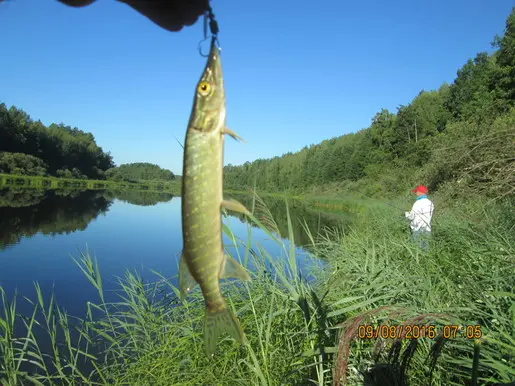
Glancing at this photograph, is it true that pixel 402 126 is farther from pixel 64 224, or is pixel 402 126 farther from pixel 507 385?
pixel 507 385

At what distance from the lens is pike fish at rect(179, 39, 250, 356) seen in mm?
1273

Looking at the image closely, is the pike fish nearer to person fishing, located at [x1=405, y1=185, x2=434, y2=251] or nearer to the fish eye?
the fish eye

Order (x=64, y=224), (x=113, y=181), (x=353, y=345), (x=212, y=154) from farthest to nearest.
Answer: (x=113, y=181) → (x=64, y=224) → (x=353, y=345) → (x=212, y=154)

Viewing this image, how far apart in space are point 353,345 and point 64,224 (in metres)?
21.9

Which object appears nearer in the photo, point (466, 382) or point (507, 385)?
point (507, 385)

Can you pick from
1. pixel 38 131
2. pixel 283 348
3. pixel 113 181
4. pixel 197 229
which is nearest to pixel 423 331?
pixel 283 348

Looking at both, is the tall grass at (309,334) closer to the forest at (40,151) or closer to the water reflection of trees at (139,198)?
the water reflection of trees at (139,198)

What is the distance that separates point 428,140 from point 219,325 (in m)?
41.0

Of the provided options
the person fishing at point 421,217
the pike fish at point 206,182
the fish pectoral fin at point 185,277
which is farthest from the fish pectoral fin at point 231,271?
the person fishing at point 421,217

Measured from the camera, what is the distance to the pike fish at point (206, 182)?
50.1 inches

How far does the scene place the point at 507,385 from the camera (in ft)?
3.85

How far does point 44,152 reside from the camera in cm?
7056

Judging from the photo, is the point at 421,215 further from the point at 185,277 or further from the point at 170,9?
the point at 170,9
